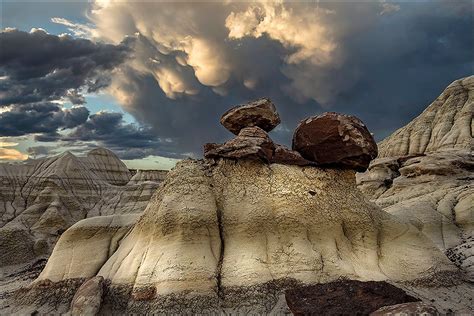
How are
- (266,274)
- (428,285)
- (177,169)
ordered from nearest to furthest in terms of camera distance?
(266,274), (428,285), (177,169)

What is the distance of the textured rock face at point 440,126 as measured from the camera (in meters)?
48.9

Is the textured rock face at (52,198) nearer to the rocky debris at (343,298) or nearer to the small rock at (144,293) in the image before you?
the small rock at (144,293)

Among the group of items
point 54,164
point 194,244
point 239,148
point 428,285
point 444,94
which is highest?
point 444,94

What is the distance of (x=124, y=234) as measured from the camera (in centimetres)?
1852

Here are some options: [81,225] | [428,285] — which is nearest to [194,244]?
[81,225]

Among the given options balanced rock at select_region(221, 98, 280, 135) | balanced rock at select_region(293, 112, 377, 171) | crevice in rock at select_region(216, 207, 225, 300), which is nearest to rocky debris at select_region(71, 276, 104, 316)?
crevice in rock at select_region(216, 207, 225, 300)

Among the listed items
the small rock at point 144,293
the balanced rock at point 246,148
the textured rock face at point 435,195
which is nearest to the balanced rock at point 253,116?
the balanced rock at point 246,148

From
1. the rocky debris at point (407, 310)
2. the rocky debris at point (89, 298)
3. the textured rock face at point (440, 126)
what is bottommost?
the rocky debris at point (89, 298)

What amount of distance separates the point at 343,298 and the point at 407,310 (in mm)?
2279

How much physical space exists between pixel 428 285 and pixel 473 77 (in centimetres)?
4757

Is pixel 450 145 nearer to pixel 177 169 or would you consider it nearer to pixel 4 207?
pixel 177 169

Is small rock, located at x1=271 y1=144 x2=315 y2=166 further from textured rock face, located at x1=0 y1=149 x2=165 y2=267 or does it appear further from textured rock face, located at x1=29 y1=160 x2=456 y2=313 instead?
textured rock face, located at x1=0 y1=149 x2=165 y2=267

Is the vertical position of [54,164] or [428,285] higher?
[54,164]

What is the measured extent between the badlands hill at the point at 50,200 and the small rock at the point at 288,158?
86.6ft
